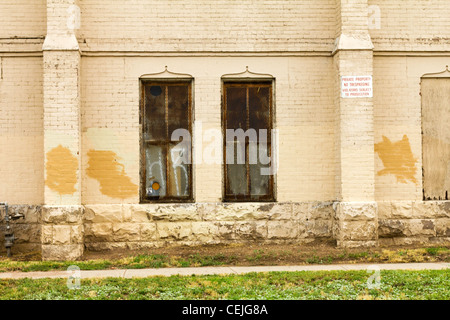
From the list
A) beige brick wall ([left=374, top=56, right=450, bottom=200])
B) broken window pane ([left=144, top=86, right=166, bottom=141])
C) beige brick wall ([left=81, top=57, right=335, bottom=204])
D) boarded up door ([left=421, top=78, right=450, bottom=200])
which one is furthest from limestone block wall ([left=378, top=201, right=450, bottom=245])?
broken window pane ([left=144, top=86, right=166, bottom=141])

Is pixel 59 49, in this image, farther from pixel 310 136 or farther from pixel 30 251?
pixel 310 136

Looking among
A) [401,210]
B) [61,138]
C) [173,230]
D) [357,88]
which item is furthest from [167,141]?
[401,210]

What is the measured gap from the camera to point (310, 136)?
38.0ft

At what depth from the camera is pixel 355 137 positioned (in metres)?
11.2

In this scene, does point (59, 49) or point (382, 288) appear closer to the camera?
point (382, 288)

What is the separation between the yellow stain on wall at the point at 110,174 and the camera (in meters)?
11.3

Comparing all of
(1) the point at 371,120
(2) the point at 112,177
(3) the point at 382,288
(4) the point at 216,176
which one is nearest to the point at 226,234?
(4) the point at 216,176

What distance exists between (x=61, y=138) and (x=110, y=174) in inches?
48.1

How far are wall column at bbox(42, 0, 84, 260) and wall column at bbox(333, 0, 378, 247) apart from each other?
5.15 metres

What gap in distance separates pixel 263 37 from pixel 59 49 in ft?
13.3

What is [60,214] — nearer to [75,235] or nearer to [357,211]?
[75,235]

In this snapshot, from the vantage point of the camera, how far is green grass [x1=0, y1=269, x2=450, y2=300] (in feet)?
23.3

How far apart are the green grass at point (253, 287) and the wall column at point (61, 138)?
93.1 inches

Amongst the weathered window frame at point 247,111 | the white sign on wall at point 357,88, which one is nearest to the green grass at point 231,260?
the weathered window frame at point 247,111
